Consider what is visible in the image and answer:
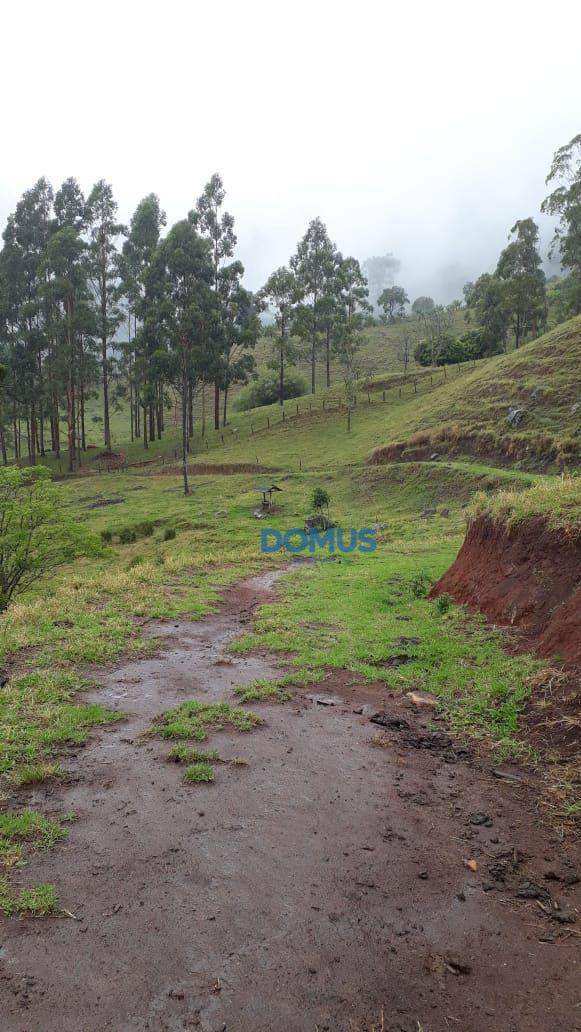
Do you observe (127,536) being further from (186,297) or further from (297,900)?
(186,297)

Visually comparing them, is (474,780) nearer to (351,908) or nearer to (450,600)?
(351,908)

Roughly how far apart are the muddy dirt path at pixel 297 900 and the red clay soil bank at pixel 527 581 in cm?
274

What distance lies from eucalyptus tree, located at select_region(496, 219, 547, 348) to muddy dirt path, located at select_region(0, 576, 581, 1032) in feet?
203

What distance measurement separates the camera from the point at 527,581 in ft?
31.9

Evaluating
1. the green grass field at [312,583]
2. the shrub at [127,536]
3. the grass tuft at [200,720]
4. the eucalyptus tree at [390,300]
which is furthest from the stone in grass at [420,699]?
the eucalyptus tree at [390,300]

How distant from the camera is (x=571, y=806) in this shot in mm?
5133

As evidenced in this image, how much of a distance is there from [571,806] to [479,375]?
44.6 m

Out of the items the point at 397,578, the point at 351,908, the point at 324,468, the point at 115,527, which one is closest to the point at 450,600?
the point at 397,578

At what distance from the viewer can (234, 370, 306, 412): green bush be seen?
67.4 metres

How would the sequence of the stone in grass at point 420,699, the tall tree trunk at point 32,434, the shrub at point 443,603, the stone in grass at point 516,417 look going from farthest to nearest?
the tall tree trunk at point 32,434 < the stone in grass at point 516,417 < the shrub at point 443,603 < the stone in grass at point 420,699

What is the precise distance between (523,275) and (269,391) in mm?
31428

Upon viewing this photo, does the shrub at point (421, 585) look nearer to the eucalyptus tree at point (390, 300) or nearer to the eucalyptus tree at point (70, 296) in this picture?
the eucalyptus tree at point (70, 296)

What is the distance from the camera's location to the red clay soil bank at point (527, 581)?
7.98 metres

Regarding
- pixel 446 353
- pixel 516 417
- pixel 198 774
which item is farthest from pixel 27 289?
pixel 198 774
